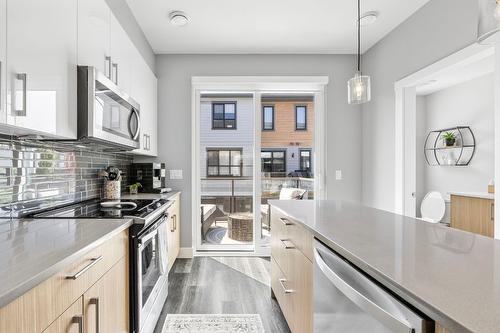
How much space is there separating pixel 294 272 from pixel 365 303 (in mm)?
968

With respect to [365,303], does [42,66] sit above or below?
above

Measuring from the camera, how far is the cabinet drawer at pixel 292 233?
1.50 meters

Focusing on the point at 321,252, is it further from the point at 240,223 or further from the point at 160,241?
the point at 240,223

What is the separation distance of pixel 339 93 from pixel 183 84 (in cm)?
203

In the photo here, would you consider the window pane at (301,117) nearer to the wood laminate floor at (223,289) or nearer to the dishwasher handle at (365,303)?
the wood laminate floor at (223,289)

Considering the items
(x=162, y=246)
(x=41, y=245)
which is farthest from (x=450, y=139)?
(x=41, y=245)

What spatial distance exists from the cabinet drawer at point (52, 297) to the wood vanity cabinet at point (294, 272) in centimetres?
96

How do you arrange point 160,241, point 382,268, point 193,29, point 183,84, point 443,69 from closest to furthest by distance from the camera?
point 382,268, point 160,241, point 443,69, point 193,29, point 183,84

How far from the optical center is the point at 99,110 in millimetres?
1657

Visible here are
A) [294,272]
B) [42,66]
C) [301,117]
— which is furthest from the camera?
[301,117]

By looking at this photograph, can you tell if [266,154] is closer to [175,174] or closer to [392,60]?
[175,174]

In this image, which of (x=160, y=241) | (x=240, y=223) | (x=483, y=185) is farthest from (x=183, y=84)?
(x=483, y=185)

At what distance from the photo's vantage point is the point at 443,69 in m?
2.45

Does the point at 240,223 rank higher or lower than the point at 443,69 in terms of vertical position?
lower
